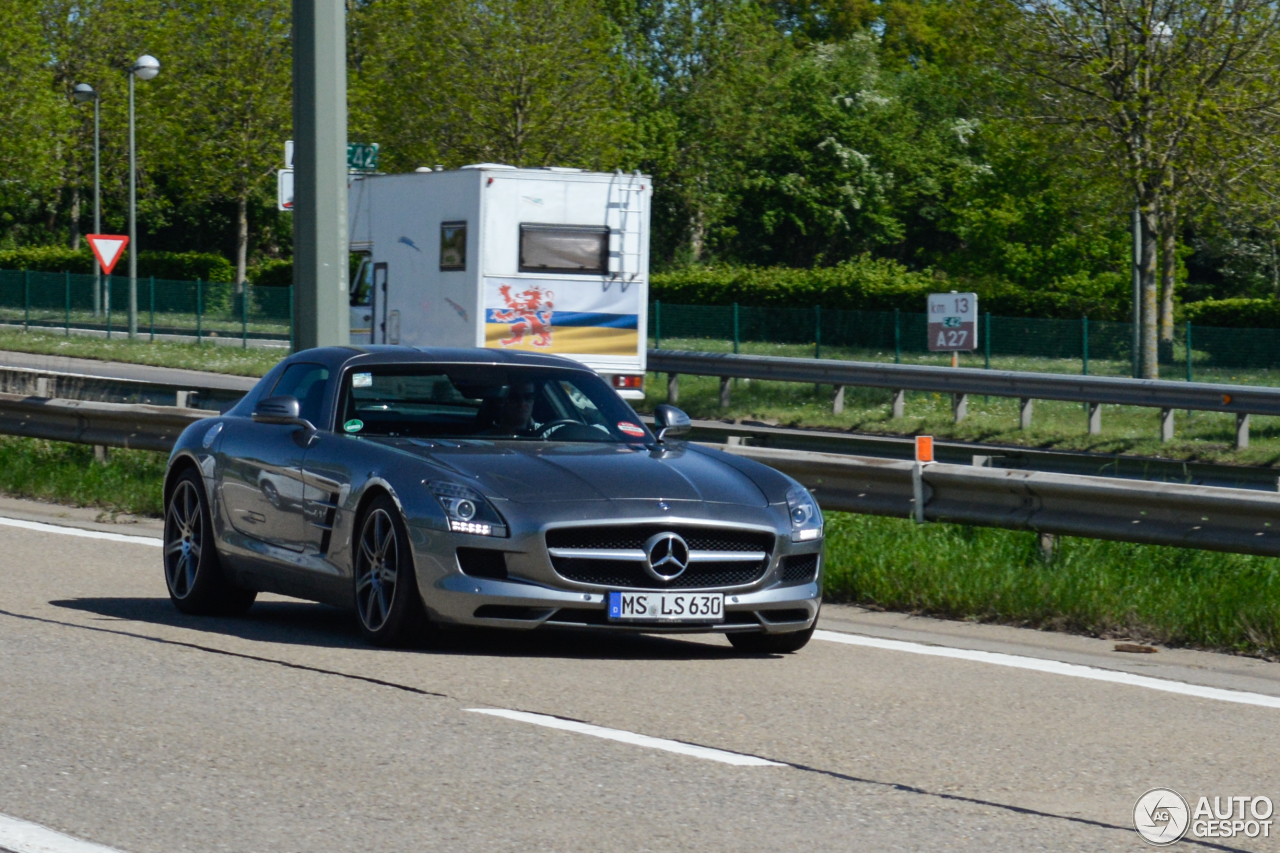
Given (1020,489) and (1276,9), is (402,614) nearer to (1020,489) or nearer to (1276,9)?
(1020,489)

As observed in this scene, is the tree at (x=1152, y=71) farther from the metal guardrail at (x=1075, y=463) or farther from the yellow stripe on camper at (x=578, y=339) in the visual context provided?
the metal guardrail at (x=1075, y=463)

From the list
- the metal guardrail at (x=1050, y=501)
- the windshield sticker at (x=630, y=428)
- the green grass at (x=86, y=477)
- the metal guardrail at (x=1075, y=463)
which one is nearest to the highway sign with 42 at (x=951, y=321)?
the metal guardrail at (x=1075, y=463)

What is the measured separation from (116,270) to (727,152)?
21183mm

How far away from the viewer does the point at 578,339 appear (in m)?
25.1

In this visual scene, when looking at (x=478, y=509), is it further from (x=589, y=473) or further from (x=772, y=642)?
(x=772, y=642)

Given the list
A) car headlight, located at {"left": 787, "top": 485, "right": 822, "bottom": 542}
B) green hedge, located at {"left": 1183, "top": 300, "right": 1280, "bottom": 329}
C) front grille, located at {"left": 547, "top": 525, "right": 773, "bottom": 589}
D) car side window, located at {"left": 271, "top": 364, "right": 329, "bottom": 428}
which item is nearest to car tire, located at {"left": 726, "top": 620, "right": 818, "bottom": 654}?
car headlight, located at {"left": 787, "top": 485, "right": 822, "bottom": 542}

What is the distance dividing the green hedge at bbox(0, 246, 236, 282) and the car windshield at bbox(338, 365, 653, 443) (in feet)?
168

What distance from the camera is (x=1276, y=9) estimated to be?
2680 centimetres

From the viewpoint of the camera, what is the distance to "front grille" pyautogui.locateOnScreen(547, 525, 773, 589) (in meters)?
7.99

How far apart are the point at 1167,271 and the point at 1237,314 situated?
7.12 ft

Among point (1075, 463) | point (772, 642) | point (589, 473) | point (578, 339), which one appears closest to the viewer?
point (589, 473)

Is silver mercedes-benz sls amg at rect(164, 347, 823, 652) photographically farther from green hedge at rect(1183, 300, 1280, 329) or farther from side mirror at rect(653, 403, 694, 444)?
green hedge at rect(1183, 300, 1280, 329)

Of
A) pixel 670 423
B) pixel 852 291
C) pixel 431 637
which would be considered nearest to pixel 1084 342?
pixel 852 291

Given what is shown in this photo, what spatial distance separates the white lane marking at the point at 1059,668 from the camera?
7.79 m
